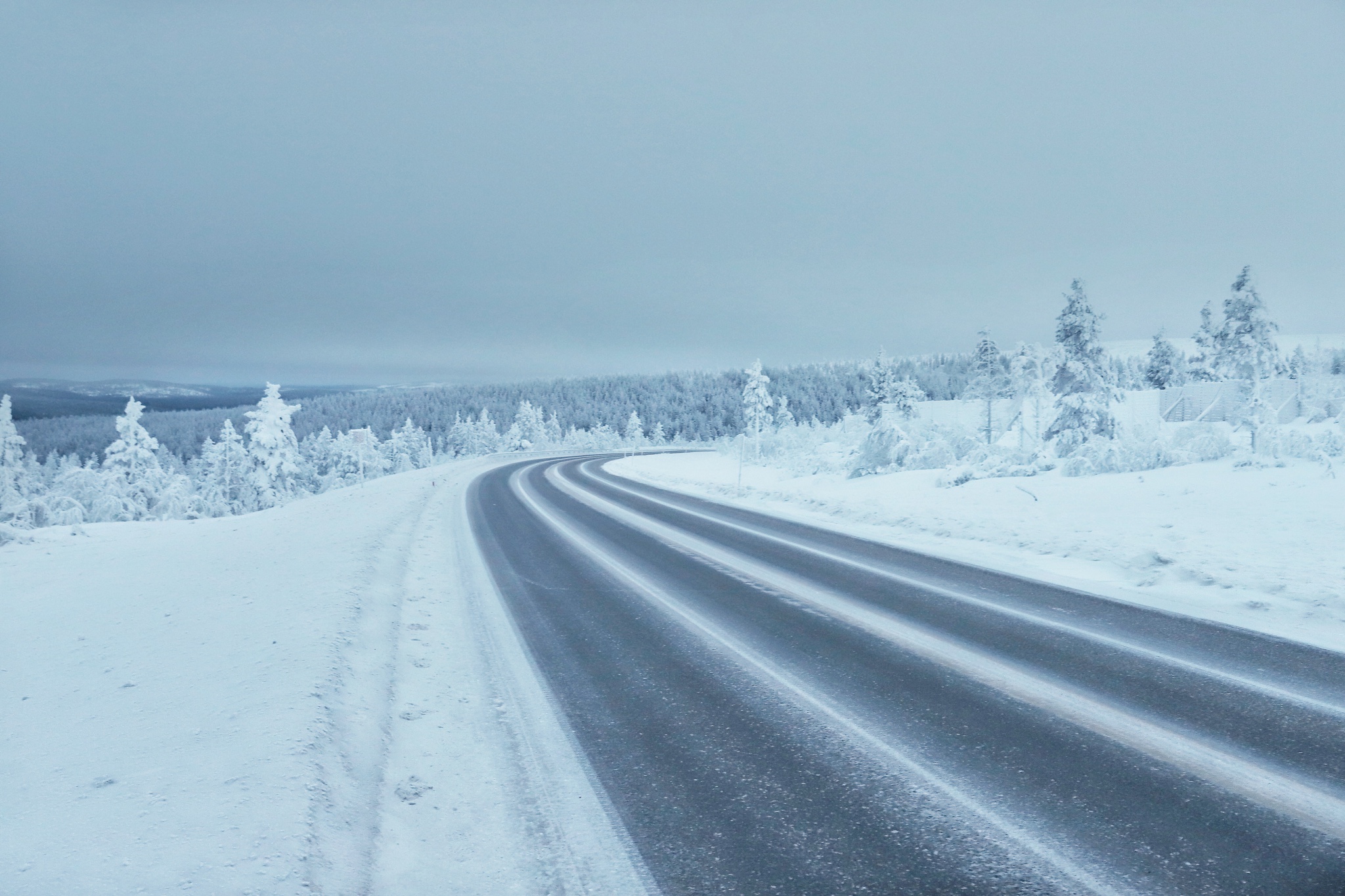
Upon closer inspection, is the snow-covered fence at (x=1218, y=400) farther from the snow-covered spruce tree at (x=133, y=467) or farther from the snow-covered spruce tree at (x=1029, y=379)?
the snow-covered spruce tree at (x=133, y=467)

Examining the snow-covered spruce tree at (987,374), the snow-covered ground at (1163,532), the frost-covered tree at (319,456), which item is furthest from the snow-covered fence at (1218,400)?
the frost-covered tree at (319,456)

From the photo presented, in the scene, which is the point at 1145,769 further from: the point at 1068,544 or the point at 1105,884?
the point at 1068,544

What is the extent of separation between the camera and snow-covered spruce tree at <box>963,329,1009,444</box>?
5291 centimetres

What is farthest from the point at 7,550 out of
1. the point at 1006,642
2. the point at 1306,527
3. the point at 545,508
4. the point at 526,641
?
the point at 1306,527

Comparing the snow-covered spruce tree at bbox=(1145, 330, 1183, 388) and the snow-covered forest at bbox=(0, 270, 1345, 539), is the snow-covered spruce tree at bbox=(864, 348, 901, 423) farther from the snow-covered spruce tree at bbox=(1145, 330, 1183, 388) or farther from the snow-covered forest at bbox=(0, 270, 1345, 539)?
the snow-covered spruce tree at bbox=(1145, 330, 1183, 388)

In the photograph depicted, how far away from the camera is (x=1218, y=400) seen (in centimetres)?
2959

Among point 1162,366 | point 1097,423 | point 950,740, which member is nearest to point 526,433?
point 1162,366

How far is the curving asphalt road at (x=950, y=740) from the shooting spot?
116 inches

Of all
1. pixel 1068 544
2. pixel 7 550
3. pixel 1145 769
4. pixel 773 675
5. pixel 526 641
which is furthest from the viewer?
pixel 7 550

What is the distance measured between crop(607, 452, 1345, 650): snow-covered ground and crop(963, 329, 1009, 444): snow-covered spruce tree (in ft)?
126

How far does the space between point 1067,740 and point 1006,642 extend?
2147 millimetres

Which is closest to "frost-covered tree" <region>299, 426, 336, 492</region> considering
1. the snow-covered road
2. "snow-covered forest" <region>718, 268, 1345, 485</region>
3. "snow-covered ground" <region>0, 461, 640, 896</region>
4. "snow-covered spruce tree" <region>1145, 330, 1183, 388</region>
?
"snow-covered forest" <region>718, 268, 1345, 485</region>

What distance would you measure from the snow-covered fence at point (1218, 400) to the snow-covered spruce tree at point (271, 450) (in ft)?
161

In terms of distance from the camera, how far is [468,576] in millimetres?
10062
